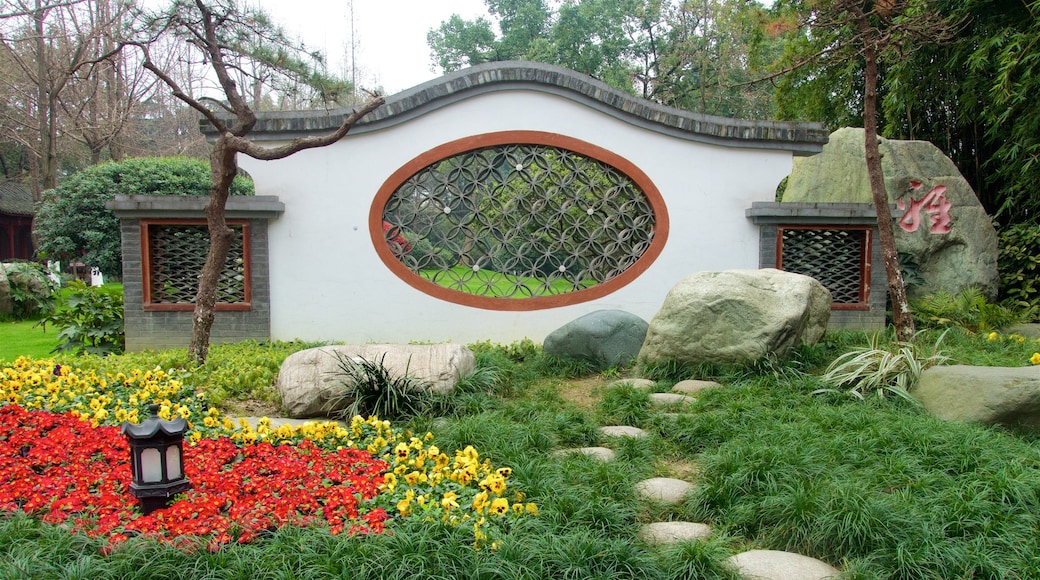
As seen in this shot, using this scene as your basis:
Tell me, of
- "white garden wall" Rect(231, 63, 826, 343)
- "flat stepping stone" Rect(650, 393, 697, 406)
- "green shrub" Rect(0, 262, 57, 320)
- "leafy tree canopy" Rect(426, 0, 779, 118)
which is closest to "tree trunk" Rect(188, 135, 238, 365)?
"white garden wall" Rect(231, 63, 826, 343)

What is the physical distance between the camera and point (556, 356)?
6438mm

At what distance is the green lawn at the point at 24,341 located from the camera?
7676 mm

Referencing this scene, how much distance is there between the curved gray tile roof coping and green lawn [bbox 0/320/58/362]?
11.2ft

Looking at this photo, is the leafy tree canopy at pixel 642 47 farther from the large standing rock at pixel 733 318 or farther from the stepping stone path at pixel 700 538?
the stepping stone path at pixel 700 538

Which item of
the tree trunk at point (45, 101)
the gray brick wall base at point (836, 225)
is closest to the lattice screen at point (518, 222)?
the gray brick wall base at point (836, 225)

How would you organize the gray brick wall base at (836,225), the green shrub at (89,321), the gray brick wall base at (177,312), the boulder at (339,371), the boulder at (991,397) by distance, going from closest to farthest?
the boulder at (991,397) → the boulder at (339,371) → the gray brick wall base at (177,312) → the green shrub at (89,321) → the gray brick wall base at (836,225)

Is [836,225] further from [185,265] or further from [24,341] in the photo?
[24,341]

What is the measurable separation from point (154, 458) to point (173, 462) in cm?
8

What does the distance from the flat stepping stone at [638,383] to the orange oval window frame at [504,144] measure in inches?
70.5

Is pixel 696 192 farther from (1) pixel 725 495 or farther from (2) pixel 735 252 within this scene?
(1) pixel 725 495

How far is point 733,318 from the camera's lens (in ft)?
18.5

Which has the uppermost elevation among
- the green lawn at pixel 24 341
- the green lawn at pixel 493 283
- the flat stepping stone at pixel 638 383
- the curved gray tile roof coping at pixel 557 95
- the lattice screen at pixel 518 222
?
the curved gray tile roof coping at pixel 557 95

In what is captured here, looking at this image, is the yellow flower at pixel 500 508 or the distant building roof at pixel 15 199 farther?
the distant building roof at pixel 15 199

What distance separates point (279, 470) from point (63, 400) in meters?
2.18
